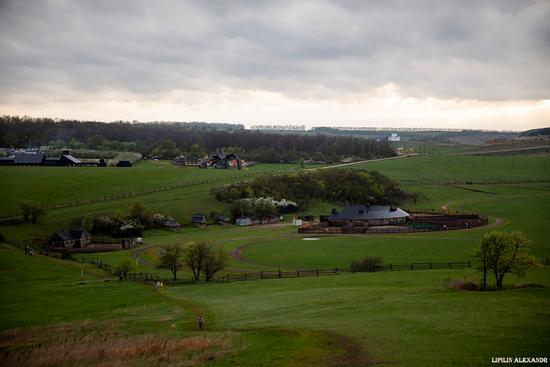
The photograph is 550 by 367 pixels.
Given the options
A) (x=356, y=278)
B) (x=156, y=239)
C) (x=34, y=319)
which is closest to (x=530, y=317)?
(x=356, y=278)

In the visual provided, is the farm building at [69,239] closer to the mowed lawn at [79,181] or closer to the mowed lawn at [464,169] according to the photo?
the mowed lawn at [79,181]

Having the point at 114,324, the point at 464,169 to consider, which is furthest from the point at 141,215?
the point at 464,169

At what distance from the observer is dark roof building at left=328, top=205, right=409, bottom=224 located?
97438mm

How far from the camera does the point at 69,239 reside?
265ft

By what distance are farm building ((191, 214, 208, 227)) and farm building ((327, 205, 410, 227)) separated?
78.7 ft

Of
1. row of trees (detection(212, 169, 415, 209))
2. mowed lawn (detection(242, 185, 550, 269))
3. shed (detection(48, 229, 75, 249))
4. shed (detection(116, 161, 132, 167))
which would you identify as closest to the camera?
mowed lawn (detection(242, 185, 550, 269))

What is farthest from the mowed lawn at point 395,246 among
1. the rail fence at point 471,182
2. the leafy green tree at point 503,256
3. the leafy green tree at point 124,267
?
the rail fence at point 471,182

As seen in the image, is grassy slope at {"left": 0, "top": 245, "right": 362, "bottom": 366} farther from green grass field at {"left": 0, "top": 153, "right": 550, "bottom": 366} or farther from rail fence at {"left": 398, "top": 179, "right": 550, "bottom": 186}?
rail fence at {"left": 398, "top": 179, "right": 550, "bottom": 186}

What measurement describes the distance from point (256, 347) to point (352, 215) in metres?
74.1

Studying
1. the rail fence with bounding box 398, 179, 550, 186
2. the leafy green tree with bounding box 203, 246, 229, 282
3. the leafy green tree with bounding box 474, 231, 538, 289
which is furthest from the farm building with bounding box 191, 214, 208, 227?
the rail fence with bounding box 398, 179, 550, 186

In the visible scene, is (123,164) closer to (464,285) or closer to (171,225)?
(171,225)


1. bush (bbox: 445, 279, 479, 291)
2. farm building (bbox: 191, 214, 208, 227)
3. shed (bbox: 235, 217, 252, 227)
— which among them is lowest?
shed (bbox: 235, 217, 252, 227)

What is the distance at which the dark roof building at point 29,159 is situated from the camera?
14812 centimetres

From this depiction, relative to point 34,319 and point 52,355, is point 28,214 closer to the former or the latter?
point 34,319
